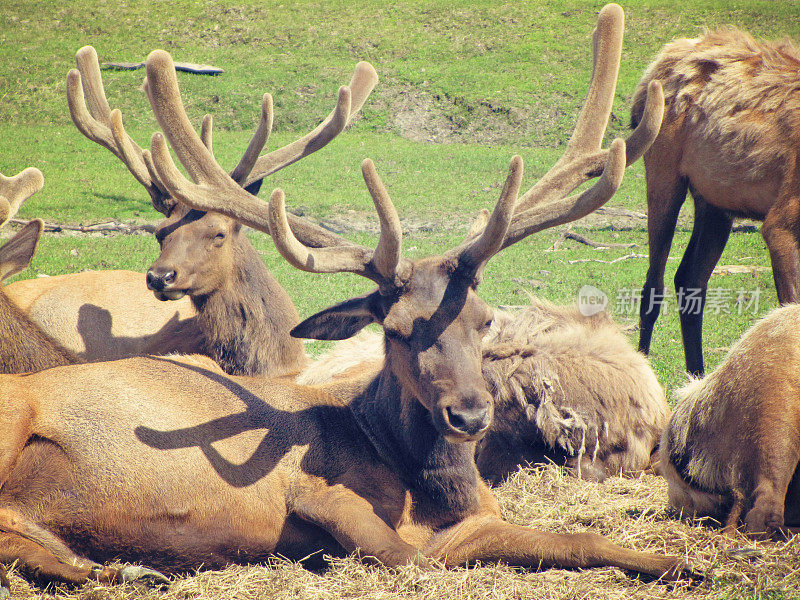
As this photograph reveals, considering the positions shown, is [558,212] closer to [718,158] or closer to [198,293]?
[198,293]

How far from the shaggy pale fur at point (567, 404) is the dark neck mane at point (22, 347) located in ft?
5.03

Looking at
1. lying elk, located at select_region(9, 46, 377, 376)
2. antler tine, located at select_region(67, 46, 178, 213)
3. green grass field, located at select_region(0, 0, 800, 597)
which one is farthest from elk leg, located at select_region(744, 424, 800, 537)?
antler tine, located at select_region(67, 46, 178, 213)

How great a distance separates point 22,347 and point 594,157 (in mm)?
3387

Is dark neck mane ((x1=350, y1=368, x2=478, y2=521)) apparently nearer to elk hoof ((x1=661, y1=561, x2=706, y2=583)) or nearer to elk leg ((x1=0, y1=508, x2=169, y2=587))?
elk hoof ((x1=661, y1=561, x2=706, y2=583))

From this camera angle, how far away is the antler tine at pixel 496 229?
334 centimetres

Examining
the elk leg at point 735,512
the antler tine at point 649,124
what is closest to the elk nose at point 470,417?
the elk leg at point 735,512

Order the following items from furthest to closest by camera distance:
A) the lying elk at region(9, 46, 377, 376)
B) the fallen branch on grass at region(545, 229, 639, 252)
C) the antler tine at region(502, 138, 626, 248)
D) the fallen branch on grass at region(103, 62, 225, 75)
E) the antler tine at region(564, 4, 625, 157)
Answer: the fallen branch on grass at region(103, 62, 225, 75) → the fallen branch on grass at region(545, 229, 639, 252) → the lying elk at region(9, 46, 377, 376) → the antler tine at region(564, 4, 625, 157) → the antler tine at region(502, 138, 626, 248)

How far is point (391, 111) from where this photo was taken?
2414cm

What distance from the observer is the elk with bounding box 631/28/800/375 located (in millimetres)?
5852

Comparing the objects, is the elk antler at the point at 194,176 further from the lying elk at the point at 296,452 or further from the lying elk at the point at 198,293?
the lying elk at the point at 198,293

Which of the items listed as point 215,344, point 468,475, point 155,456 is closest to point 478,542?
point 468,475

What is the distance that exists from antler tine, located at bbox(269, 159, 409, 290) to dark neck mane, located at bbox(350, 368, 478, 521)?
599mm

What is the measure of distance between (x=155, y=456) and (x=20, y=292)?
14.0 ft

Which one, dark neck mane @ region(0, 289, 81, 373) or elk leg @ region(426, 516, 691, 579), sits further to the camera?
dark neck mane @ region(0, 289, 81, 373)
